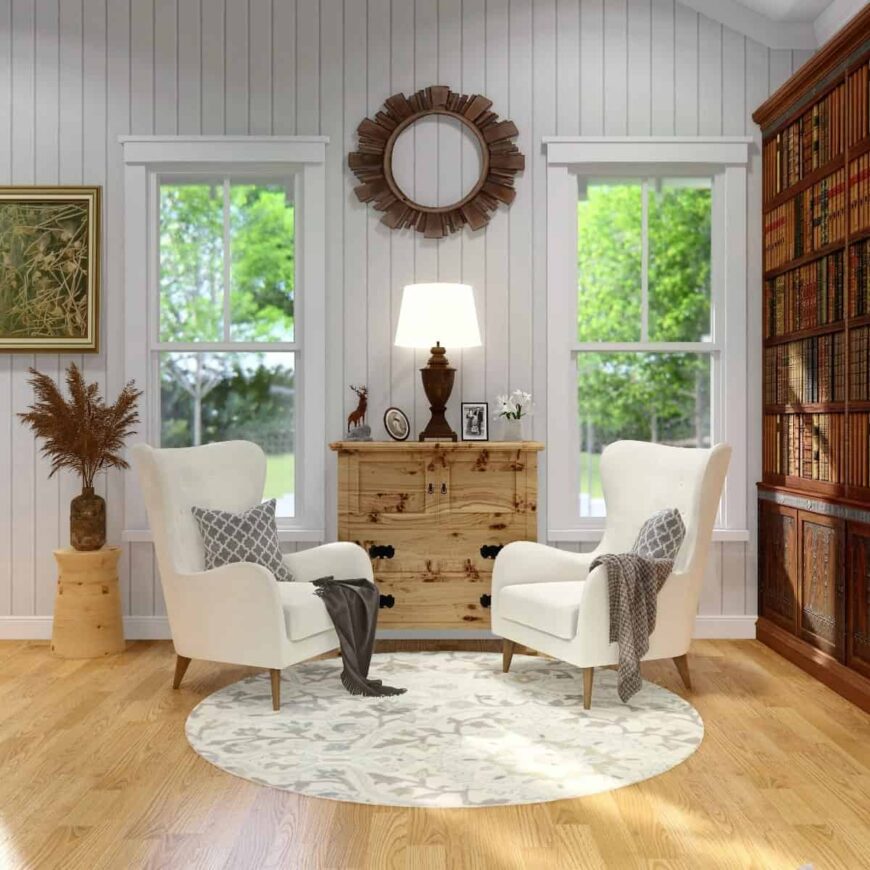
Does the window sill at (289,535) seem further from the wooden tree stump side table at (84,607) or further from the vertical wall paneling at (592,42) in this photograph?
the vertical wall paneling at (592,42)

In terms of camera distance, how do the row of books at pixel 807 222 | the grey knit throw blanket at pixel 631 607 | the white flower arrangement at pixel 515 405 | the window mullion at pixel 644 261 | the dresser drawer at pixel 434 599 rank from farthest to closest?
the window mullion at pixel 644 261, the white flower arrangement at pixel 515 405, the dresser drawer at pixel 434 599, the row of books at pixel 807 222, the grey knit throw blanket at pixel 631 607

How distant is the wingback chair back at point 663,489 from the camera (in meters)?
3.73

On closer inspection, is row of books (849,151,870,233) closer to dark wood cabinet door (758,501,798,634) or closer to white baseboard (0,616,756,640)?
dark wood cabinet door (758,501,798,634)

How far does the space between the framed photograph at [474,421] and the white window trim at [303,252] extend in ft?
2.34

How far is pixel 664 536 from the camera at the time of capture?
372cm

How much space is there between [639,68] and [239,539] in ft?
10.0

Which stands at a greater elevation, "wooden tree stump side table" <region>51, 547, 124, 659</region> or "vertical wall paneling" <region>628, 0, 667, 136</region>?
"vertical wall paneling" <region>628, 0, 667, 136</region>

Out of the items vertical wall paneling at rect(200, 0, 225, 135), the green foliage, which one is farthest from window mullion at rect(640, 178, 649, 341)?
vertical wall paneling at rect(200, 0, 225, 135)

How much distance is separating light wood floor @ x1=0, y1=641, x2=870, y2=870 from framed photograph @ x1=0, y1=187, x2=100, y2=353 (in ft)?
6.64

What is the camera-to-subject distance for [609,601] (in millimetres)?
3488

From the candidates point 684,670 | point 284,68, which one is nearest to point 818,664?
point 684,670

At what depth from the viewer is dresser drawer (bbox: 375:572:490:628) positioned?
4.37 m

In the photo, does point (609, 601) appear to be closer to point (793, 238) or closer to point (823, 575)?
point (823, 575)

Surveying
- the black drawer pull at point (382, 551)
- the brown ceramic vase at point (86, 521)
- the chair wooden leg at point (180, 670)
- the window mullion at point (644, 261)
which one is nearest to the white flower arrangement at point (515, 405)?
the window mullion at point (644, 261)
